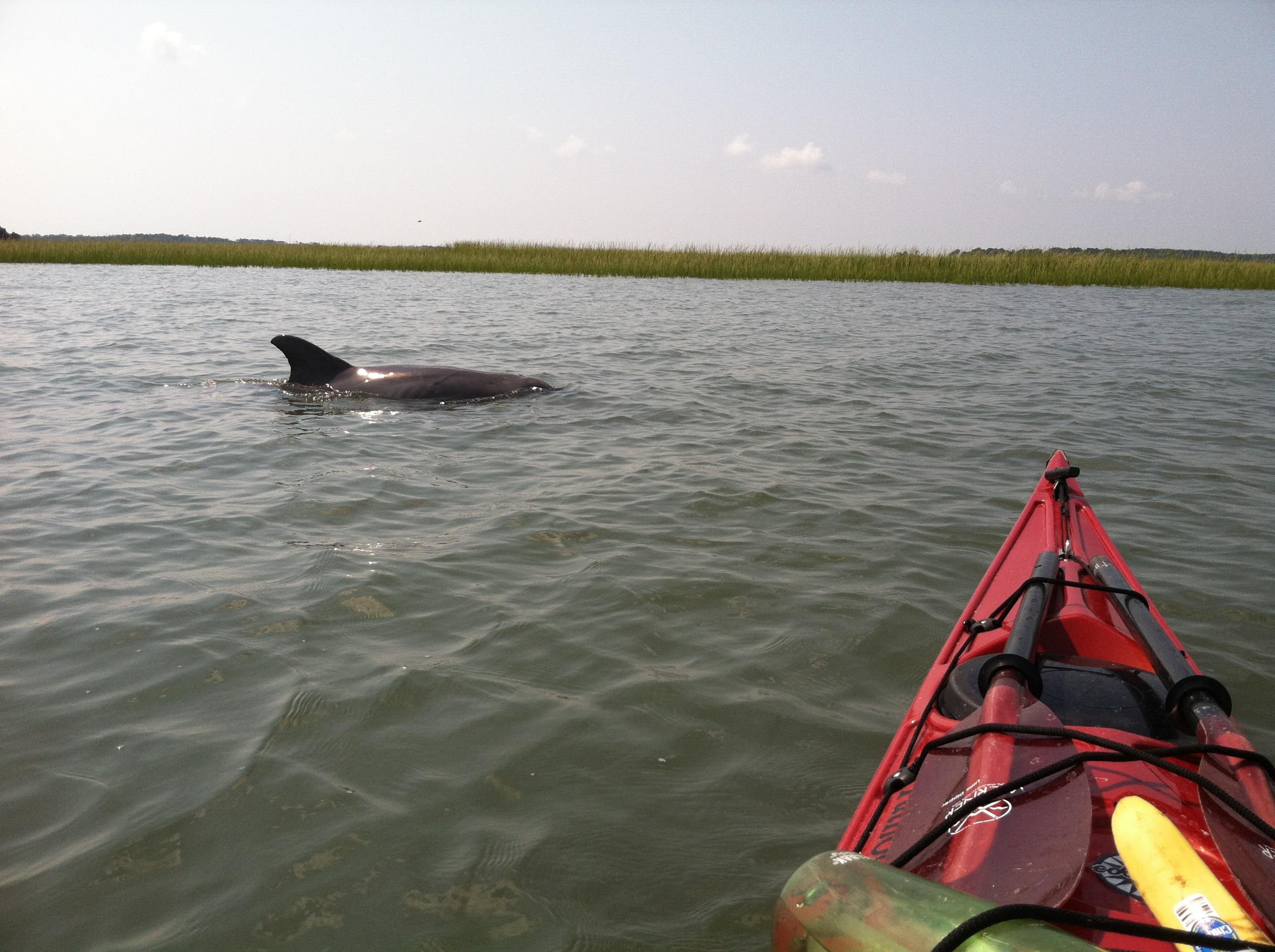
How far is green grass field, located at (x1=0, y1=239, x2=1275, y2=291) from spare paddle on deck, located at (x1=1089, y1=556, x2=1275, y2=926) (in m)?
29.9

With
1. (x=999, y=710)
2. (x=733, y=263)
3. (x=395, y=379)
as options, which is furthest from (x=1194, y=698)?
(x=733, y=263)

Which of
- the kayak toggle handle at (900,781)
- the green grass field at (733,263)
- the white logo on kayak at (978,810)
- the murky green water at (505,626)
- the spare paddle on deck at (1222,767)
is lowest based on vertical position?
the murky green water at (505,626)

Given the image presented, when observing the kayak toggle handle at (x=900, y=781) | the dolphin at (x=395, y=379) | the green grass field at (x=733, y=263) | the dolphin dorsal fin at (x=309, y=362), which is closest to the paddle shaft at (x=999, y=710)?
the kayak toggle handle at (x=900, y=781)

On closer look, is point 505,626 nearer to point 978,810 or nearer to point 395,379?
point 978,810

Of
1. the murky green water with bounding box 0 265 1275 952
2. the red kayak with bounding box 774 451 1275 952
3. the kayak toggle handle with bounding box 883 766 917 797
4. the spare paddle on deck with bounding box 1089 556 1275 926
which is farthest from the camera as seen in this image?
the murky green water with bounding box 0 265 1275 952

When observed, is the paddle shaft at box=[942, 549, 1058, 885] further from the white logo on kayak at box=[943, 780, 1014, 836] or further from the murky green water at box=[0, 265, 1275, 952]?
the murky green water at box=[0, 265, 1275, 952]

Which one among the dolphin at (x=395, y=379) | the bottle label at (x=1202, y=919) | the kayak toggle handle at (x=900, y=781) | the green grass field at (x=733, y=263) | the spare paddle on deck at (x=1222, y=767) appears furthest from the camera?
the green grass field at (x=733, y=263)

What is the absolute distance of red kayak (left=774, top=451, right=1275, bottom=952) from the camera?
163 cm

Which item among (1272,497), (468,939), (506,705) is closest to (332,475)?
(506,705)

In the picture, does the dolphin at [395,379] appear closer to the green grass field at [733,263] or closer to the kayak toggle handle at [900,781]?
the kayak toggle handle at [900,781]

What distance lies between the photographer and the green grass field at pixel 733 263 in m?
29.4

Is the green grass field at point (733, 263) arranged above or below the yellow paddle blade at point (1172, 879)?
above

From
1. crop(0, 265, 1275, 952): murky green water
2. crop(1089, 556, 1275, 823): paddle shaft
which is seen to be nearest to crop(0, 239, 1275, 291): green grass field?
crop(0, 265, 1275, 952): murky green water

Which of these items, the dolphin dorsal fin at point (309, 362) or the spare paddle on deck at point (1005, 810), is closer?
the spare paddle on deck at point (1005, 810)
